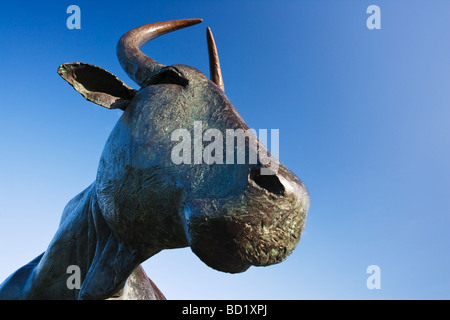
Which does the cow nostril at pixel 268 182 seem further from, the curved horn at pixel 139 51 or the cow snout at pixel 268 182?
the curved horn at pixel 139 51

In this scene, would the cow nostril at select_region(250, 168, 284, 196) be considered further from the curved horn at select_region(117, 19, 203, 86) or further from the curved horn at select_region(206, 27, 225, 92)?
the curved horn at select_region(206, 27, 225, 92)

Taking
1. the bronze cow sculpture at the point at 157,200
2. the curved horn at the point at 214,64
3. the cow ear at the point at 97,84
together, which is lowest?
the bronze cow sculpture at the point at 157,200

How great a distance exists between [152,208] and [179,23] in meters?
2.59

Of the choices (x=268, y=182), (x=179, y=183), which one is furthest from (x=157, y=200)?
(x=268, y=182)

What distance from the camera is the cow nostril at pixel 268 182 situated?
178 cm

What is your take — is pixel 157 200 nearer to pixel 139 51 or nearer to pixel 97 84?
pixel 97 84

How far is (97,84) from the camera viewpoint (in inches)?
113

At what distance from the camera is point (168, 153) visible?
225 centimetres

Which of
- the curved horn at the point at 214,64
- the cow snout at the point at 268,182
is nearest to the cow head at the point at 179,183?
the cow snout at the point at 268,182

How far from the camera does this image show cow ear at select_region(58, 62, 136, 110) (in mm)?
2760

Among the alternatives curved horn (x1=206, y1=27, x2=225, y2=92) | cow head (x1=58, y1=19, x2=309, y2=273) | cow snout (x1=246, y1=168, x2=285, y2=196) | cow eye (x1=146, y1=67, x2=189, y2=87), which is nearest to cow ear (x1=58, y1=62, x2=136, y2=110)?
cow head (x1=58, y1=19, x2=309, y2=273)

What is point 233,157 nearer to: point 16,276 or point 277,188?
point 277,188

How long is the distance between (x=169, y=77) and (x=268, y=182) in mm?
1303
